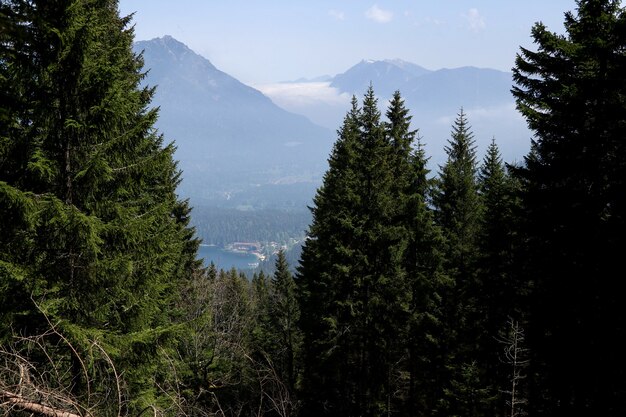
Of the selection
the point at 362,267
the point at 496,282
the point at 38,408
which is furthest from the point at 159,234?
the point at 496,282

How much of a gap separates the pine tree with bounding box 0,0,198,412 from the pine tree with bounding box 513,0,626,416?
8.19m

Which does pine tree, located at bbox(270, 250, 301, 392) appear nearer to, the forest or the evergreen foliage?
the evergreen foliage

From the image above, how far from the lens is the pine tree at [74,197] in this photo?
654 cm

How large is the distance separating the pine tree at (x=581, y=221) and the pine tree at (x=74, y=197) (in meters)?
8.19

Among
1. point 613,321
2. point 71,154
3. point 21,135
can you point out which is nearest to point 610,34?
point 613,321

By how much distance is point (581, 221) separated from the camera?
912 cm

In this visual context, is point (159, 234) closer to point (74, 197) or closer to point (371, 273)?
point (74, 197)

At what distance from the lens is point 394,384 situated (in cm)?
2172

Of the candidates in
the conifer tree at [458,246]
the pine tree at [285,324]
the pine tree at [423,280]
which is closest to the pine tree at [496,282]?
the conifer tree at [458,246]

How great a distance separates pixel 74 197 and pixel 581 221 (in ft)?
32.5

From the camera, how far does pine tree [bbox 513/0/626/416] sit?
859 centimetres

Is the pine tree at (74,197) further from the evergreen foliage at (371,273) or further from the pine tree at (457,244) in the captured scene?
the pine tree at (457,244)

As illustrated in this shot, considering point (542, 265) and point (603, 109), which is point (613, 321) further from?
point (603, 109)

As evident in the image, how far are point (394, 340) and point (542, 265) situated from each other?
1079cm
